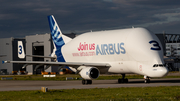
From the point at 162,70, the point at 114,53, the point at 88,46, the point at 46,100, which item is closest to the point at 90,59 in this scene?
the point at 88,46

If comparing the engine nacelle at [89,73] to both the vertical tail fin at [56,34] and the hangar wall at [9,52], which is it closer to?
the vertical tail fin at [56,34]

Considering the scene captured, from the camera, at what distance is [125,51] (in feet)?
119

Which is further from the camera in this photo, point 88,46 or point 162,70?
point 88,46

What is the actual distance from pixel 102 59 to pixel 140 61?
606cm

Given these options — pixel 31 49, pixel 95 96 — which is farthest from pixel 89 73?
pixel 31 49

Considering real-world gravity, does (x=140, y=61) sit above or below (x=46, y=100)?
above

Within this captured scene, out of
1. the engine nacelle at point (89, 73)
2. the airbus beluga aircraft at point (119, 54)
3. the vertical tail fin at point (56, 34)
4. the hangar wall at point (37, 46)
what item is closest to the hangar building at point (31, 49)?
the hangar wall at point (37, 46)

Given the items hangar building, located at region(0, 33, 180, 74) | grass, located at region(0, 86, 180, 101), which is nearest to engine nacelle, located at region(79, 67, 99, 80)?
grass, located at region(0, 86, 180, 101)

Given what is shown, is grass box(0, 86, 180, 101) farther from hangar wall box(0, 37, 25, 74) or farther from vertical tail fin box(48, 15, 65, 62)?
hangar wall box(0, 37, 25, 74)

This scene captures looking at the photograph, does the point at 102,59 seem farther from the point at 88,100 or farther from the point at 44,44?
the point at 44,44

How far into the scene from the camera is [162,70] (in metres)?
32.8

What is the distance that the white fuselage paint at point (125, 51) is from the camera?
113ft

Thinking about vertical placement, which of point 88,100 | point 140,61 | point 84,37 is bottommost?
point 88,100

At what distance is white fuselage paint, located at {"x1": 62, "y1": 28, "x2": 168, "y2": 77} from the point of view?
34344mm
